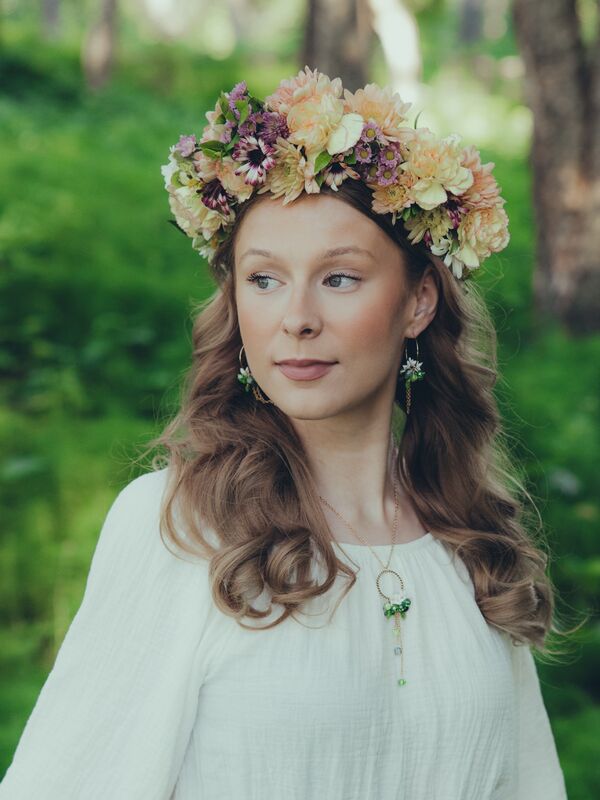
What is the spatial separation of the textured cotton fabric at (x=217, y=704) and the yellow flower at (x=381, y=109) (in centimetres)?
83

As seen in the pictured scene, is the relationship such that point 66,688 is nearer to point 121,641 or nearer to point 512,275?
point 121,641

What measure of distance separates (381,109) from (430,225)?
0.83 ft

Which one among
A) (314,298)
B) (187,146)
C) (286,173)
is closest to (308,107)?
(286,173)

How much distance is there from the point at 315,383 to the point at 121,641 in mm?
588

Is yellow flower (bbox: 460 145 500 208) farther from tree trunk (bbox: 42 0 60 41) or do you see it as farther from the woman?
tree trunk (bbox: 42 0 60 41)

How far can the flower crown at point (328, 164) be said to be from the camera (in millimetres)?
2070

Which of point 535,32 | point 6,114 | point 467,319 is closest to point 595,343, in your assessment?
point 535,32

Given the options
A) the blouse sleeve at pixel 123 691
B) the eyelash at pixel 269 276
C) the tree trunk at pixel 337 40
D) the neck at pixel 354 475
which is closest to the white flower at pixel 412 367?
the neck at pixel 354 475

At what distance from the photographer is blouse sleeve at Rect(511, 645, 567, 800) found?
2420 mm

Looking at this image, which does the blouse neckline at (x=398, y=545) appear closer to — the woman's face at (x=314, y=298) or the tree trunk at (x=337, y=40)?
the woman's face at (x=314, y=298)

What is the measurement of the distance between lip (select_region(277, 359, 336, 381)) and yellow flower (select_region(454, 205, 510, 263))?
45cm

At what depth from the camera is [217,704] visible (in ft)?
6.25

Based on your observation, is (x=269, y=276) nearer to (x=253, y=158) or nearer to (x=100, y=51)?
(x=253, y=158)

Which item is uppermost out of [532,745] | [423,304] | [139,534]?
[423,304]
